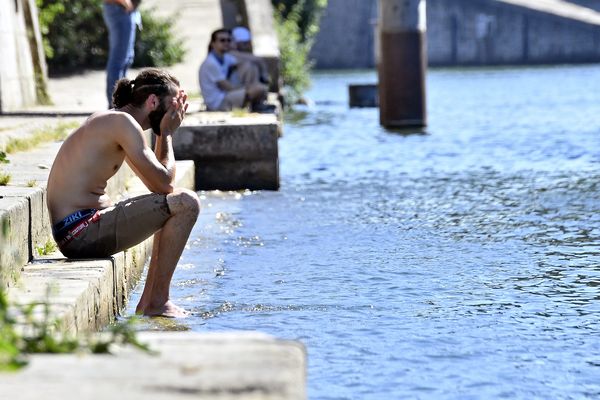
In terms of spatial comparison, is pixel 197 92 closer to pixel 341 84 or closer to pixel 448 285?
pixel 448 285

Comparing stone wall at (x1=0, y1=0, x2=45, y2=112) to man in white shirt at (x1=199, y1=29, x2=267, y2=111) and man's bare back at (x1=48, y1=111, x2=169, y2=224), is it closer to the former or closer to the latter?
man in white shirt at (x1=199, y1=29, x2=267, y2=111)

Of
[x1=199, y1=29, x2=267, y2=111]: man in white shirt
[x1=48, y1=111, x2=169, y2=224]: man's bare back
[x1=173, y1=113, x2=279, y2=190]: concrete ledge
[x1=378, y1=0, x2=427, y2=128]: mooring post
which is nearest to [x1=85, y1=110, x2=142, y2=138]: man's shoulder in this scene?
[x1=48, y1=111, x2=169, y2=224]: man's bare back

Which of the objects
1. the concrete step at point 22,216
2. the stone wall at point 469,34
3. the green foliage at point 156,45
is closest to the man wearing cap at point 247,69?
the green foliage at point 156,45

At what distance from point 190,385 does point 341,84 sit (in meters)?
39.9

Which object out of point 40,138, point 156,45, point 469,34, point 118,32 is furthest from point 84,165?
point 469,34

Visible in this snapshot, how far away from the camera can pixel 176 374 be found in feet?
10.0

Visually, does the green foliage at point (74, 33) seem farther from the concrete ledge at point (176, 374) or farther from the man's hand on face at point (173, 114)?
the concrete ledge at point (176, 374)

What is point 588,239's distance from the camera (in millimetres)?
8430

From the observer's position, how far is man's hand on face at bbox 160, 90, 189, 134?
6.14 m

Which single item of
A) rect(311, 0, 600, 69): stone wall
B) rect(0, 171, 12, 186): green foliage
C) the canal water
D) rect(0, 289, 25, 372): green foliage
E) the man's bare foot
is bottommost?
rect(311, 0, 600, 69): stone wall

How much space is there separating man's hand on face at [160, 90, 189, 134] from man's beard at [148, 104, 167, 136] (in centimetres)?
2

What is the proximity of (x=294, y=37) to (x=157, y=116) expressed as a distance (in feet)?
67.1

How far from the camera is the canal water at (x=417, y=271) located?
518cm

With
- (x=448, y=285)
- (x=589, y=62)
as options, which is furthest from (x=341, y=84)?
(x=448, y=285)
